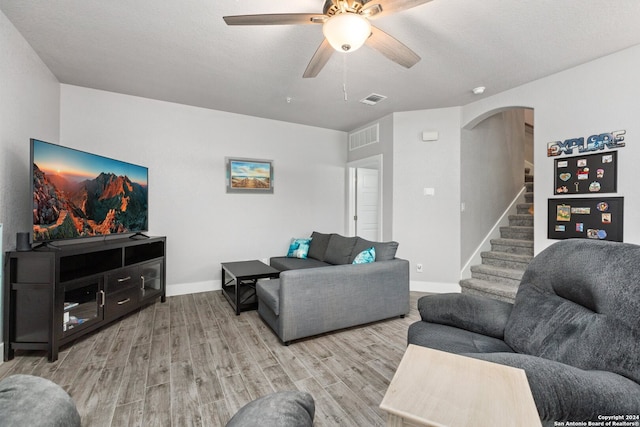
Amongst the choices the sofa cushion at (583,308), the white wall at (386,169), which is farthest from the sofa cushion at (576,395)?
the white wall at (386,169)

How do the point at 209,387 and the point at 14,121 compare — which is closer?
the point at 209,387

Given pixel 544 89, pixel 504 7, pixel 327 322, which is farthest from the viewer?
pixel 544 89

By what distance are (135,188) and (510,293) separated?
475 centimetres

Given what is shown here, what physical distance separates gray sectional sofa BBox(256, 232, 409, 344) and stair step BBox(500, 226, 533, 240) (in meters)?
2.55

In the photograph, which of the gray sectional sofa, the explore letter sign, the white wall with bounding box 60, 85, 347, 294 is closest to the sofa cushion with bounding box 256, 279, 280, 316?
the gray sectional sofa

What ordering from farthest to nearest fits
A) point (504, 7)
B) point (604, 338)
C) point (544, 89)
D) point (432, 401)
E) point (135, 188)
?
1. point (135, 188)
2. point (544, 89)
3. point (504, 7)
4. point (604, 338)
5. point (432, 401)

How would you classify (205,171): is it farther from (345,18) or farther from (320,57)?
(345,18)

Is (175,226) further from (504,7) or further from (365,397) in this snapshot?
(504,7)

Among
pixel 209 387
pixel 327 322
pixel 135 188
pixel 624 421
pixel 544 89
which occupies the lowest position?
pixel 209 387

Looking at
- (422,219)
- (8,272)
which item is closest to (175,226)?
(8,272)

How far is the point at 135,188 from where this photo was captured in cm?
334

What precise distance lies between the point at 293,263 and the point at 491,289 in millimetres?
2648

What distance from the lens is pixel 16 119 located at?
2.35m

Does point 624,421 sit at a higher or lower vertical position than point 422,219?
lower
